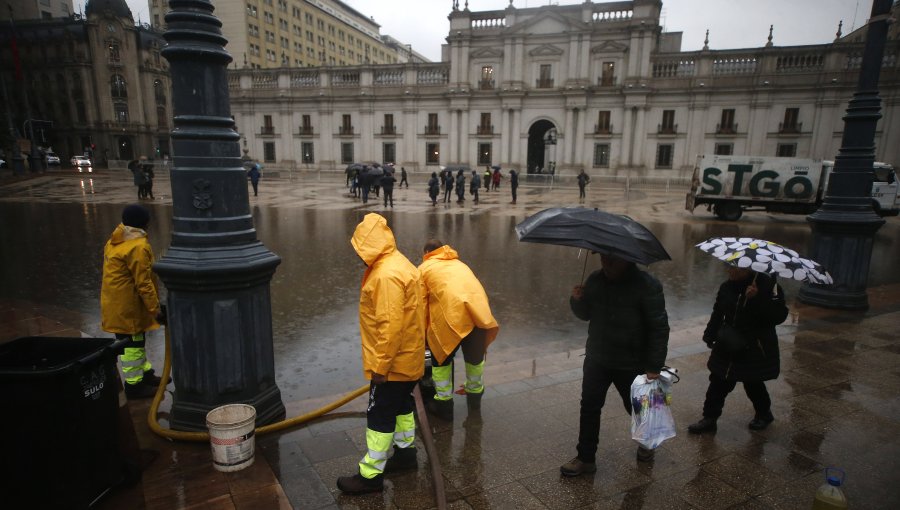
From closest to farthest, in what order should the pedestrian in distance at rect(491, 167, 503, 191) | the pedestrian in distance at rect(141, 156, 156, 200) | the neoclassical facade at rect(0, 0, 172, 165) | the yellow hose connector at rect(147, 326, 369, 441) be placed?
1. the yellow hose connector at rect(147, 326, 369, 441)
2. the pedestrian in distance at rect(141, 156, 156, 200)
3. the pedestrian in distance at rect(491, 167, 503, 191)
4. the neoclassical facade at rect(0, 0, 172, 165)

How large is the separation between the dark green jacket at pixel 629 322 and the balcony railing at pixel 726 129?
44028 mm

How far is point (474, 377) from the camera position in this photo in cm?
432

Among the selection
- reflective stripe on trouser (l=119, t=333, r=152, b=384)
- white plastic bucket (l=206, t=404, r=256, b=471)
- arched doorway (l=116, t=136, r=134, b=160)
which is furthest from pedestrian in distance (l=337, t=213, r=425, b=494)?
arched doorway (l=116, t=136, r=134, b=160)

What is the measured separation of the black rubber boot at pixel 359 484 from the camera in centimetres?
308

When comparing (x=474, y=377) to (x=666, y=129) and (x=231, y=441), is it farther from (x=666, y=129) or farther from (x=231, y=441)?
(x=666, y=129)

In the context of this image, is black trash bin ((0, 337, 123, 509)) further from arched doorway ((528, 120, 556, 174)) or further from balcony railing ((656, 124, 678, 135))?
balcony railing ((656, 124, 678, 135))

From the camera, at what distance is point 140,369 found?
448cm

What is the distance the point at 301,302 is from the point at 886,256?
14.5 meters

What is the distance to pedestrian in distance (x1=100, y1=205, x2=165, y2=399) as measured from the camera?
4.27 metres

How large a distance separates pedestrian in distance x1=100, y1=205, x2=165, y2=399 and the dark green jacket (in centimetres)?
364

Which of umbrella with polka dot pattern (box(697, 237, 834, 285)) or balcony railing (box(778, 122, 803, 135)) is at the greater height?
balcony railing (box(778, 122, 803, 135))

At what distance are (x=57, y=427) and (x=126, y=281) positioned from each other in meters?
2.05

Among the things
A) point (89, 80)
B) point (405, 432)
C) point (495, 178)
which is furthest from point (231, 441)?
point (89, 80)

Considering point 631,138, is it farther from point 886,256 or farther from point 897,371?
point 897,371
